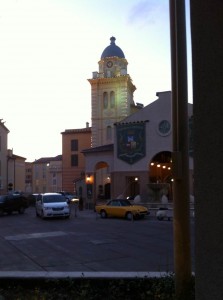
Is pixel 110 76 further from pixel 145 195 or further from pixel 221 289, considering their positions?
pixel 221 289

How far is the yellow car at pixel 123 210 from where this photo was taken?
1282 inches

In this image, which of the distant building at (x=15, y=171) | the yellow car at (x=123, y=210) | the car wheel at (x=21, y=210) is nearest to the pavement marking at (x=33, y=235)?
the yellow car at (x=123, y=210)

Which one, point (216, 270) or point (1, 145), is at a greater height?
point (1, 145)

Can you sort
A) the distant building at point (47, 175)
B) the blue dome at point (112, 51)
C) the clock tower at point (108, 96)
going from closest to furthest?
1. the clock tower at point (108, 96)
2. the blue dome at point (112, 51)
3. the distant building at point (47, 175)

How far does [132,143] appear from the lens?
156 feet

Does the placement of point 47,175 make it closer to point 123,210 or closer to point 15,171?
point 15,171

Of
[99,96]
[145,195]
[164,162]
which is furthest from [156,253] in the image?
[99,96]

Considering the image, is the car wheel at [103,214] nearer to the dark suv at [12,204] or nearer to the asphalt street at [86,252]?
the dark suv at [12,204]

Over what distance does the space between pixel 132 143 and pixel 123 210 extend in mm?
14963

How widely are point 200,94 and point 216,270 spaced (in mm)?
1394

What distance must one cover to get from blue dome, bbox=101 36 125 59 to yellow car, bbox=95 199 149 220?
40993 mm

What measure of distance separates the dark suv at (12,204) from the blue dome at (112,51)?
35.7 metres

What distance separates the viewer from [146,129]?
46.8 meters

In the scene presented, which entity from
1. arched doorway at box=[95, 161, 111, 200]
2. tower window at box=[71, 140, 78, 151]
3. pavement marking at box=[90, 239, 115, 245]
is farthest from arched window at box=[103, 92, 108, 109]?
pavement marking at box=[90, 239, 115, 245]
